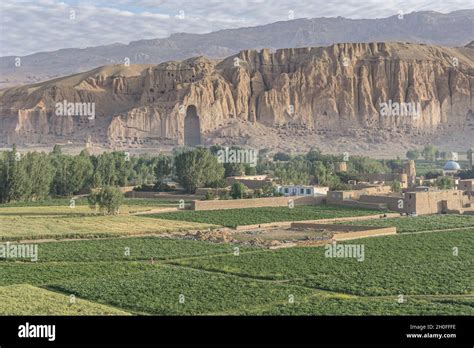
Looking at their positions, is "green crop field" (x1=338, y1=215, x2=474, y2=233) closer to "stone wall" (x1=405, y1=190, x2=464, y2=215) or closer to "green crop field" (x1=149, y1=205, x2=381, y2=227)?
"stone wall" (x1=405, y1=190, x2=464, y2=215)

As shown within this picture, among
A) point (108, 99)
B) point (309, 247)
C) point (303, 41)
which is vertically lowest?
point (309, 247)

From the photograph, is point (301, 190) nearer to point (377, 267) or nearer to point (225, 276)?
point (377, 267)

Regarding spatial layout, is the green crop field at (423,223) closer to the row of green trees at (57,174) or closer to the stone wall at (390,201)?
the stone wall at (390,201)

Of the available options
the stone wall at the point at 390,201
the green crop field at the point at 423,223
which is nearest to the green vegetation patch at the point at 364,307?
the green crop field at the point at 423,223

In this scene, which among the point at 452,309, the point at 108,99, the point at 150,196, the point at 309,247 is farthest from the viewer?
the point at 108,99

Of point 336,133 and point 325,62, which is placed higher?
point 325,62
